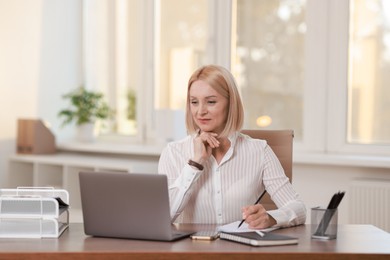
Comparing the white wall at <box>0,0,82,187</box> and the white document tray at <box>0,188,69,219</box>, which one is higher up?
the white wall at <box>0,0,82,187</box>

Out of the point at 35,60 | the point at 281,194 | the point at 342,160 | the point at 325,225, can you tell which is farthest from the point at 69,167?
the point at 325,225

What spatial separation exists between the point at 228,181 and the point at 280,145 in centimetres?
44

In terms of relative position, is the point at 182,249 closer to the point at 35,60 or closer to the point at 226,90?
the point at 226,90

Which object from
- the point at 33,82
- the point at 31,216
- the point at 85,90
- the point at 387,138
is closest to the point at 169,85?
the point at 85,90

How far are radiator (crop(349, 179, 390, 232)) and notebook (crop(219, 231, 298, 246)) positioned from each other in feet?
6.70

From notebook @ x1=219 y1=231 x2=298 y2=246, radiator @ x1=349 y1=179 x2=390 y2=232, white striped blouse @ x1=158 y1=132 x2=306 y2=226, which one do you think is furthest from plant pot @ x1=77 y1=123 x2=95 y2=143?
notebook @ x1=219 y1=231 x2=298 y2=246

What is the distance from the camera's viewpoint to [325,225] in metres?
2.17

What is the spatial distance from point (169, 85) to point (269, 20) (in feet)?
3.35

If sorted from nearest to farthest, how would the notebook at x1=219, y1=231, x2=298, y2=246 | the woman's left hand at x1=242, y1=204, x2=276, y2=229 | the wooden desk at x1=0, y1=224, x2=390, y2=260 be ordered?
the wooden desk at x1=0, y1=224, x2=390, y2=260
the notebook at x1=219, y1=231, x2=298, y2=246
the woman's left hand at x1=242, y1=204, x2=276, y2=229

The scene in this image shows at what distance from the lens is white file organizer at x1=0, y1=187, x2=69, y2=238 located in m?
2.19

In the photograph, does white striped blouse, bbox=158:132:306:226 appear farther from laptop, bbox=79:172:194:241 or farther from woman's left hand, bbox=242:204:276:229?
laptop, bbox=79:172:194:241

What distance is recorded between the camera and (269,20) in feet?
15.3

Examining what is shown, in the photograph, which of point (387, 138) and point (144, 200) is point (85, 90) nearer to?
point (387, 138)

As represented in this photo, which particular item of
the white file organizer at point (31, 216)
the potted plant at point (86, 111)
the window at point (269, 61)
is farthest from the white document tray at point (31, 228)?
the potted plant at point (86, 111)
